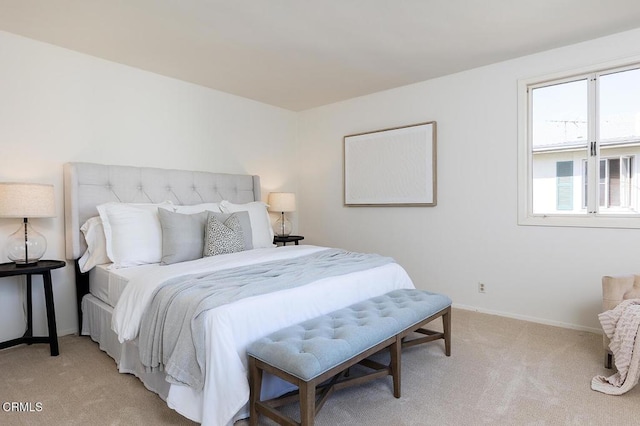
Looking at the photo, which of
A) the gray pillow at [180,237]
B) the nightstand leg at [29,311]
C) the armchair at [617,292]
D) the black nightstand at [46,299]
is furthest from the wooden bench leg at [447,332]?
the nightstand leg at [29,311]

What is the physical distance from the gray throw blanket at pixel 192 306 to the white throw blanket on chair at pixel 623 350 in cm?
167

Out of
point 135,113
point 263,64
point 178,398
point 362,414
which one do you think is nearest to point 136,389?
point 178,398

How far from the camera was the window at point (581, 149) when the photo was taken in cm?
300

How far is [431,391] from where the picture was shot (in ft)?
7.10

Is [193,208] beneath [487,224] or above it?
above

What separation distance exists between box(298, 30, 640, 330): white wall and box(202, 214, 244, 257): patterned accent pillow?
6.02 feet

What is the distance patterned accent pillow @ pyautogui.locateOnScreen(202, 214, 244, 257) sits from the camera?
304 cm

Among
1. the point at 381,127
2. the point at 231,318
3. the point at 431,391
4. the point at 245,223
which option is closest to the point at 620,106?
the point at 381,127

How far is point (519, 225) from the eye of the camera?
344 cm

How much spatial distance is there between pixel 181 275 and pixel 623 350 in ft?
8.84

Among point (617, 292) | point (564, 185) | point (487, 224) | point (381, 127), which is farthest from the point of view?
point (381, 127)

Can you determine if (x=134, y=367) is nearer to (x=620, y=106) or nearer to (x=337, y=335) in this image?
(x=337, y=335)

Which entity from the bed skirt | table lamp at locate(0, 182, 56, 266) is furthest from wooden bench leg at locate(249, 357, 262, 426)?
table lamp at locate(0, 182, 56, 266)

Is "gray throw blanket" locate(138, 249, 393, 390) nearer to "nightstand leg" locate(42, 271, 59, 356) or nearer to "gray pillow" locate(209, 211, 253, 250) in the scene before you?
"gray pillow" locate(209, 211, 253, 250)
